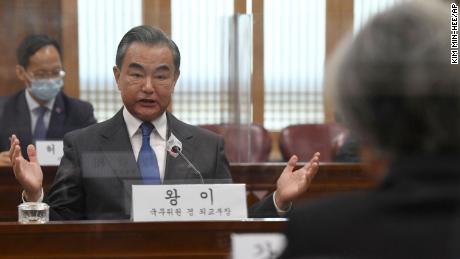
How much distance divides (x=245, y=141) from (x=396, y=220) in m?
2.60

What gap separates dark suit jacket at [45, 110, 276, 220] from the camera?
2326 millimetres

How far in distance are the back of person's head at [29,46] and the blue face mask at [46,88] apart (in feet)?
0.27

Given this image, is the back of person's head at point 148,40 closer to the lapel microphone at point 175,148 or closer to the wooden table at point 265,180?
the lapel microphone at point 175,148

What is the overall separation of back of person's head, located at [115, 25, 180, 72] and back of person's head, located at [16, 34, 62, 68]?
83 centimetres

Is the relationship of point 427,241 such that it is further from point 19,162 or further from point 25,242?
point 19,162

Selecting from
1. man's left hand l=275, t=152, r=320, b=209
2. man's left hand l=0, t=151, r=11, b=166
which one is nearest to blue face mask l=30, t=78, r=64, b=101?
man's left hand l=0, t=151, r=11, b=166

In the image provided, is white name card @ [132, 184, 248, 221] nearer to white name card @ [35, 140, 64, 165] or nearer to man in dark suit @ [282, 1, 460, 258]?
white name card @ [35, 140, 64, 165]

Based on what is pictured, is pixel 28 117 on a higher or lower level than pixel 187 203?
higher

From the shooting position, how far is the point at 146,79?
2.45 meters

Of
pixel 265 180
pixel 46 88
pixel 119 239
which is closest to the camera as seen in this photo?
pixel 119 239

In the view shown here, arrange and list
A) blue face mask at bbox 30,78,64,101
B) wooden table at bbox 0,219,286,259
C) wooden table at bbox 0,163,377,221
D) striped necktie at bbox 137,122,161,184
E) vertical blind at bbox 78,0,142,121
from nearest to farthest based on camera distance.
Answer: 1. wooden table at bbox 0,219,286,259
2. striped necktie at bbox 137,122,161,184
3. wooden table at bbox 0,163,377,221
4. vertical blind at bbox 78,0,142,121
5. blue face mask at bbox 30,78,64,101

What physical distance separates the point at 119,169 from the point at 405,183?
1490 mm

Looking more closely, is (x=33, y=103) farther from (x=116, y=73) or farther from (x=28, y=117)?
(x=116, y=73)

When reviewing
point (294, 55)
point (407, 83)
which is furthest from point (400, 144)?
point (294, 55)
